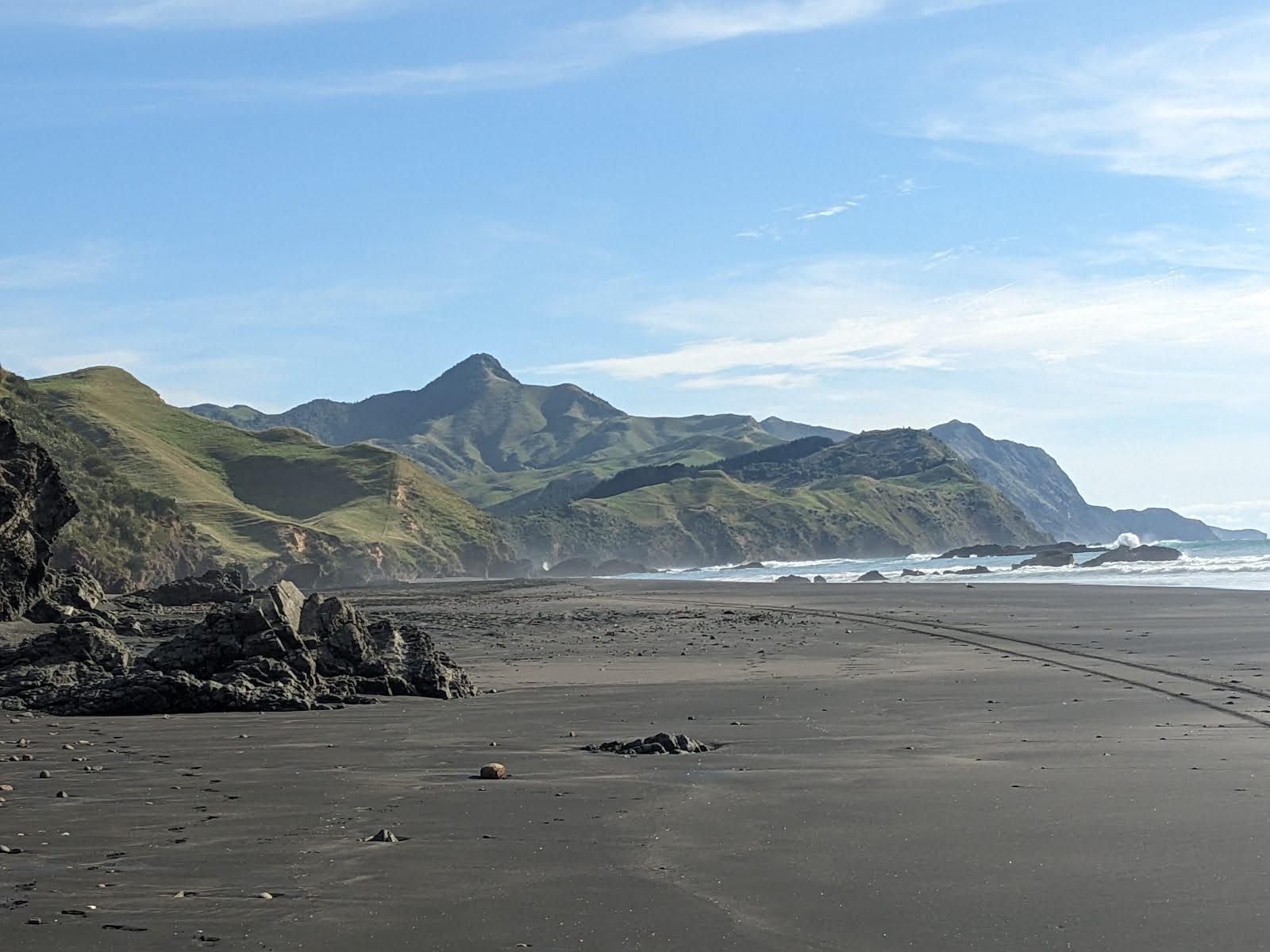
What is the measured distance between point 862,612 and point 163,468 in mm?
94934

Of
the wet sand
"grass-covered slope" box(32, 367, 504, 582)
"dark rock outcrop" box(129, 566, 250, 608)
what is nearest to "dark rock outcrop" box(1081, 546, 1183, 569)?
"grass-covered slope" box(32, 367, 504, 582)

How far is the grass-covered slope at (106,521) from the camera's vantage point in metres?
61.4

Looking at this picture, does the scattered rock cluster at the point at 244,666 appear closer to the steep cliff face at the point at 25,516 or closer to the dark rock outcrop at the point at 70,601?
the dark rock outcrop at the point at 70,601

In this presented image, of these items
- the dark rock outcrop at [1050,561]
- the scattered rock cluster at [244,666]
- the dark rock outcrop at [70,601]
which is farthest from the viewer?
the dark rock outcrop at [1050,561]

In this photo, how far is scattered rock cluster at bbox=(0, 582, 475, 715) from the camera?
14781 mm

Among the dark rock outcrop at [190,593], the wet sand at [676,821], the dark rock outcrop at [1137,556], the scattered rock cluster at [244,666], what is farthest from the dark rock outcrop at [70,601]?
the dark rock outcrop at [1137,556]

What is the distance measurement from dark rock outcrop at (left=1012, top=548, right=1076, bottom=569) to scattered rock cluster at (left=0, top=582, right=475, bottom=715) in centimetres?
8147

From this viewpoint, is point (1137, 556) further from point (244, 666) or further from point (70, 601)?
point (244, 666)

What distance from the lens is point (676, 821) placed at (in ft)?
26.8

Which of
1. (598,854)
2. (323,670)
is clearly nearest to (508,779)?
(598,854)

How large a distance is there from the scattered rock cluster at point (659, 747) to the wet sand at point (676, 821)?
0.28 meters

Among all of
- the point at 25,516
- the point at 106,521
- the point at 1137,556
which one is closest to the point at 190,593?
the point at 25,516

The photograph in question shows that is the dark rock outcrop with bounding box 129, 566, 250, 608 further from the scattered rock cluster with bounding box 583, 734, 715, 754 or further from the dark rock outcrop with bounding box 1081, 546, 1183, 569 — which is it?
the dark rock outcrop with bounding box 1081, 546, 1183, 569

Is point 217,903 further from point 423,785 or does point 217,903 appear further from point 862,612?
point 862,612
